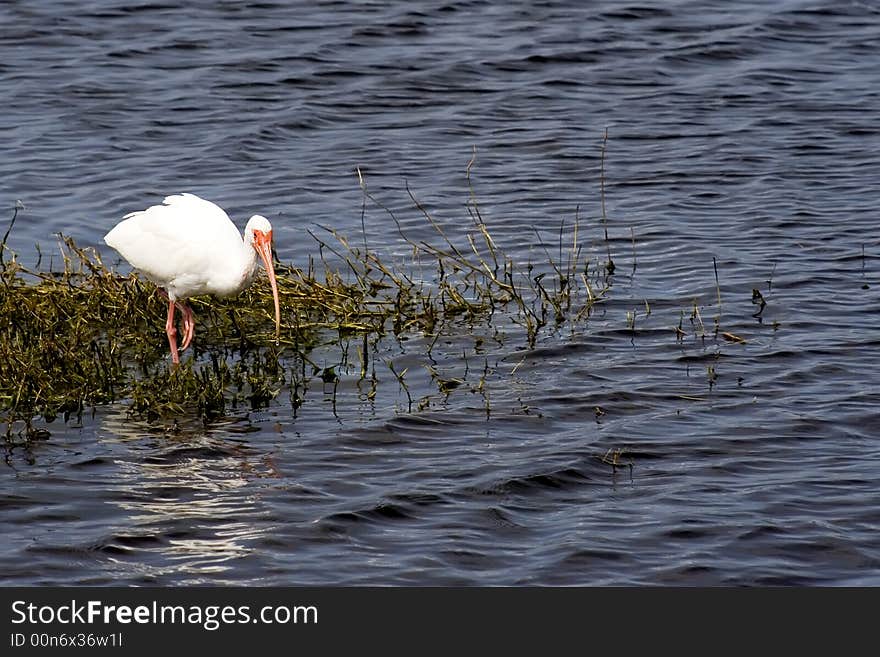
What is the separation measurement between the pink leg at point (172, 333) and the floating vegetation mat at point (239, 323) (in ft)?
0.29

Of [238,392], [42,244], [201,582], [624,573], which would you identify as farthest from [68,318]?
[624,573]

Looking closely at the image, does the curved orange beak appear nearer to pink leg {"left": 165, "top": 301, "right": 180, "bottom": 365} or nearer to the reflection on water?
pink leg {"left": 165, "top": 301, "right": 180, "bottom": 365}

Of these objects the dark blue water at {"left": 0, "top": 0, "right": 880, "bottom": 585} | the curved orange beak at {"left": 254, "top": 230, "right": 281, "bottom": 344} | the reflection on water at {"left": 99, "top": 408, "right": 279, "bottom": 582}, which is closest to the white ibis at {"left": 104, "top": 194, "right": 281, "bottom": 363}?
the curved orange beak at {"left": 254, "top": 230, "right": 281, "bottom": 344}

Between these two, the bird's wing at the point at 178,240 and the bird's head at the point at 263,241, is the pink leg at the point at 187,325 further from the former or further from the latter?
the bird's head at the point at 263,241

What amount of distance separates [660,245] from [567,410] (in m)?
3.24

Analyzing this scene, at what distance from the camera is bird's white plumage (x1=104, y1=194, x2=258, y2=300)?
29.6 feet

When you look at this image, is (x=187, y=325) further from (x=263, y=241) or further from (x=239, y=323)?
(x=263, y=241)

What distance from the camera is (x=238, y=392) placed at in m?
8.86

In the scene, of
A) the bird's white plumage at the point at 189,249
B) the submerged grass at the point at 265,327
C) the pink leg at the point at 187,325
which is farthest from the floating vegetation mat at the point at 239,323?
the bird's white plumage at the point at 189,249

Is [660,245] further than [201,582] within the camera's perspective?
Yes

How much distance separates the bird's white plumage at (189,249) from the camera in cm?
902
